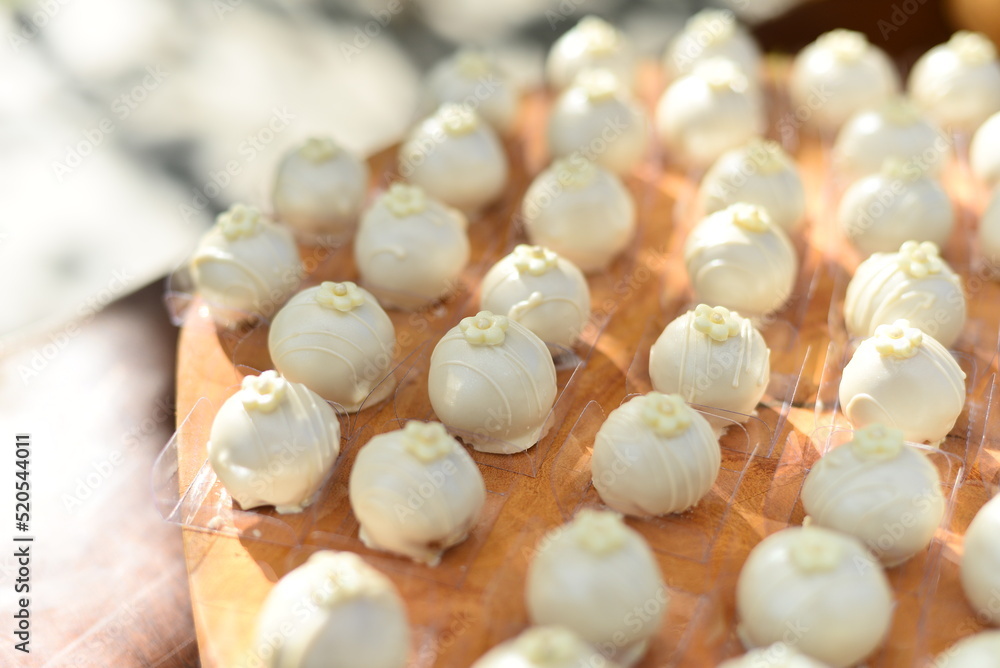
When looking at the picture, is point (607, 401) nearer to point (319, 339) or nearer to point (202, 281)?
point (319, 339)

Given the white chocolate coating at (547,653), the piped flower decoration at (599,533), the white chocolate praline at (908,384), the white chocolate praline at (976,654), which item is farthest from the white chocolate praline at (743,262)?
the white chocolate coating at (547,653)

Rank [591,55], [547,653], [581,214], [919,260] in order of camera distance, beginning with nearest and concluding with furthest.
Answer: [547,653] < [919,260] < [581,214] < [591,55]

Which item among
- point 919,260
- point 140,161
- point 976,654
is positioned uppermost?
point 919,260

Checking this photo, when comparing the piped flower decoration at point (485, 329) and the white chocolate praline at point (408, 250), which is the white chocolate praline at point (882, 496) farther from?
the white chocolate praline at point (408, 250)

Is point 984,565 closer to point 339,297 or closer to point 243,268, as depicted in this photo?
point 339,297

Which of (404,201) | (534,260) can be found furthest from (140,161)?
(534,260)

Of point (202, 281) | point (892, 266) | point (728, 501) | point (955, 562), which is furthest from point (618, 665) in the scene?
point (202, 281)
